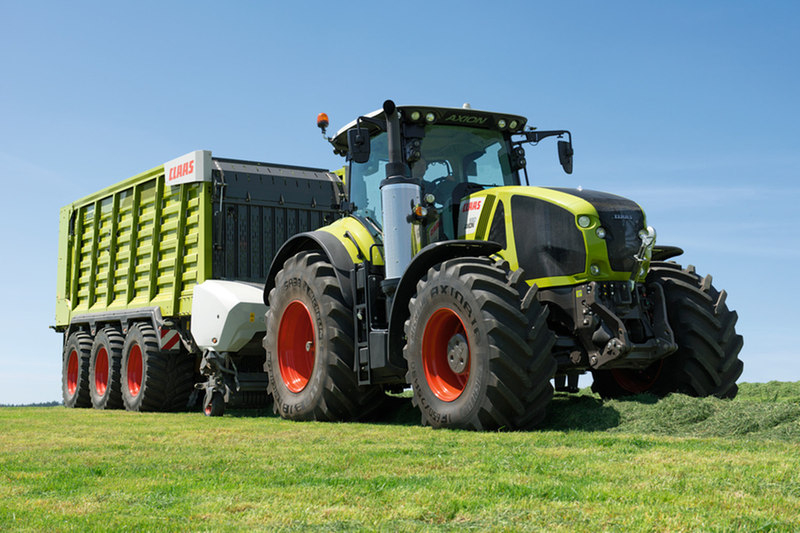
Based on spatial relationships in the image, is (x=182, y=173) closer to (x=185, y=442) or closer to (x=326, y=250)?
(x=326, y=250)

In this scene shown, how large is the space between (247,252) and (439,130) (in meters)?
4.74

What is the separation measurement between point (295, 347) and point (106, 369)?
7007mm

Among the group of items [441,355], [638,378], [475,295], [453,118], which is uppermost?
[453,118]

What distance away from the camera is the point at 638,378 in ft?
30.9

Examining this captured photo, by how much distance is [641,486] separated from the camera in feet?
15.5

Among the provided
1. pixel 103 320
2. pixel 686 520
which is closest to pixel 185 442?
pixel 686 520

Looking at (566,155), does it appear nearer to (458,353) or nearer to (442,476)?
(458,353)

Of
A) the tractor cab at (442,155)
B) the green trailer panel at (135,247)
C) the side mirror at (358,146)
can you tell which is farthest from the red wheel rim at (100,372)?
the side mirror at (358,146)

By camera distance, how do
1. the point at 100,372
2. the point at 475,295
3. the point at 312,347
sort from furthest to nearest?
1. the point at 100,372
2. the point at 312,347
3. the point at 475,295

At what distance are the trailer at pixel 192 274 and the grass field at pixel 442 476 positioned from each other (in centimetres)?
362

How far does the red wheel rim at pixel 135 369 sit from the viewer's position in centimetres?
1462

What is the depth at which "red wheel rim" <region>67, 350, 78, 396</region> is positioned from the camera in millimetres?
17281

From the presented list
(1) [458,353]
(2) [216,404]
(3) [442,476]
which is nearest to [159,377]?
(2) [216,404]

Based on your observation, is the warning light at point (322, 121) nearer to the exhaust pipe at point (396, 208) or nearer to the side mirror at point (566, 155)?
the exhaust pipe at point (396, 208)
